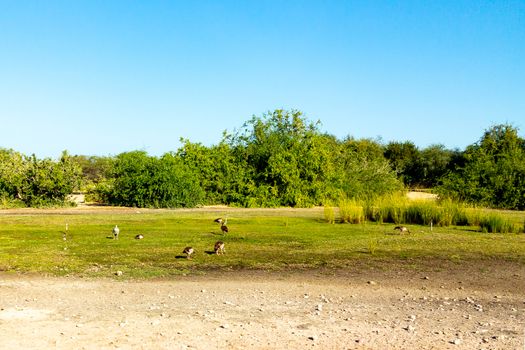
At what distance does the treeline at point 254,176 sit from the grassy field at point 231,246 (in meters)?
8.21

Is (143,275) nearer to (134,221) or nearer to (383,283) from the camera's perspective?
(383,283)

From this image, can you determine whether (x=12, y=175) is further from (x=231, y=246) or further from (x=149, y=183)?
(x=231, y=246)

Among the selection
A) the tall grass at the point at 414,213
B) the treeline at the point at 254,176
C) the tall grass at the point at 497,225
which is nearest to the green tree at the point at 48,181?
the treeline at the point at 254,176

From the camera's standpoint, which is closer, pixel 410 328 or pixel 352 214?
pixel 410 328

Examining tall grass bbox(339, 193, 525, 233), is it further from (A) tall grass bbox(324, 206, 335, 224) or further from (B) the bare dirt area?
(B) the bare dirt area

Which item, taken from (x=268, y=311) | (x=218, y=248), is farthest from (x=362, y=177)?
(x=268, y=311)

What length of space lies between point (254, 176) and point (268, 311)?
2582 cm

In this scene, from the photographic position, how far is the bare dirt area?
690 centimetres

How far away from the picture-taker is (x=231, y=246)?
15359 millimetres

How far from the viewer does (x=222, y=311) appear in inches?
327

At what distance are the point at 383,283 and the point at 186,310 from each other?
4187 mm

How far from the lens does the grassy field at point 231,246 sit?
12.4 m

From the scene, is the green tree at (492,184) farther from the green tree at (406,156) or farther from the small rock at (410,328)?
the green tree at (406,156)

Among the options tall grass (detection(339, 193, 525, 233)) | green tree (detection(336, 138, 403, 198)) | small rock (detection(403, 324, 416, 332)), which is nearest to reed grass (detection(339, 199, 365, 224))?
tall grass (detection(339, 193, 525, 233))
